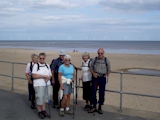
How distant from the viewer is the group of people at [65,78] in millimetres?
5469

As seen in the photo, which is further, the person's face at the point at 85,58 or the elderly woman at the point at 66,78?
the person's face at the point at 85,58

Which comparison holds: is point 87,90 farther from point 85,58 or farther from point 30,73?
point 30,73

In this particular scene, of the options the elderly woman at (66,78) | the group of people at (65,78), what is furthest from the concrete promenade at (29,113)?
the elderly woman at (66,78)

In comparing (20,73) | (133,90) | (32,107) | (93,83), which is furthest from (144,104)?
(20,73)

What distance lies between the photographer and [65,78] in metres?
5.59

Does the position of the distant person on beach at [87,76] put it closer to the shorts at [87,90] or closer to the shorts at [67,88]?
the shorts at [87,90]

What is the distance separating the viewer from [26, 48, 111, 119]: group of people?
5469mm

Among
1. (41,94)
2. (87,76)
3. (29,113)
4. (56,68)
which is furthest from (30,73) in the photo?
(87,76)

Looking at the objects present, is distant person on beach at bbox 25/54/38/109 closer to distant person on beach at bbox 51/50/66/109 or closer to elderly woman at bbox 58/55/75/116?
distant person on beach at bbox 51/50/66/109

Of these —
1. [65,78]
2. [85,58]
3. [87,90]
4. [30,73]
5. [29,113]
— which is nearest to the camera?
[65,78]

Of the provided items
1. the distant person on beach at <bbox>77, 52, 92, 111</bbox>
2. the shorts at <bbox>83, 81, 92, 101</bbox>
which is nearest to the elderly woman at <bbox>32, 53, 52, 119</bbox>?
the distant person on beach at <bbox>77, 52, 92, 111</bbox>

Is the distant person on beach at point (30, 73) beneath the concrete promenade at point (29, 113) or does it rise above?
above

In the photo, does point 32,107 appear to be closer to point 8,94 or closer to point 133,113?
point 8,94

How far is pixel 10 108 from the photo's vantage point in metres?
6.10
